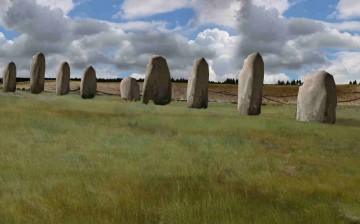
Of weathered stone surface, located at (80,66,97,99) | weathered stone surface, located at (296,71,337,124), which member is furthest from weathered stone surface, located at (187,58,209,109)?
weathered stone surface, located at (80,66,97,99)

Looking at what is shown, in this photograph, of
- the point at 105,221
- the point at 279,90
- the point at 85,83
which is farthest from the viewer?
the point at 279,90

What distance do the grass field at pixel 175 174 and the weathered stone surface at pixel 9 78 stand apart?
2833 centimetres

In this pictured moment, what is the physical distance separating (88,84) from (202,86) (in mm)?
15485

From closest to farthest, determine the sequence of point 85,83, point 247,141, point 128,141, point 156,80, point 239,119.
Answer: point 128,141
point 247,141
point 239,119
point 156,80
point 85,83

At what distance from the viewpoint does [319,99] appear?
22.8 meters

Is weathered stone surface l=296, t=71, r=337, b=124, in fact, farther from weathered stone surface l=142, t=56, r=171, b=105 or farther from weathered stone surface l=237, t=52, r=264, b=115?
weathered stone surface l=142, t=56, r=171, b=105

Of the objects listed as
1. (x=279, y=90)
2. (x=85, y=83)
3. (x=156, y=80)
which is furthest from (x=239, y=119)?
(x=279, y=90)

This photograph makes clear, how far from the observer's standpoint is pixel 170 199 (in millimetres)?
7297

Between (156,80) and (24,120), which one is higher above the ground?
(156,80)

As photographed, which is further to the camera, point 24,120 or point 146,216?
point 24,120

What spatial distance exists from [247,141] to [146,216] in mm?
9512

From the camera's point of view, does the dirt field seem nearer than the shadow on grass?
No

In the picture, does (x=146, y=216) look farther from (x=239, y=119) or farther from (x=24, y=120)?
(x=239, y=119)

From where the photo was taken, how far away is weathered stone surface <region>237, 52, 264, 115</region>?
2556cm
